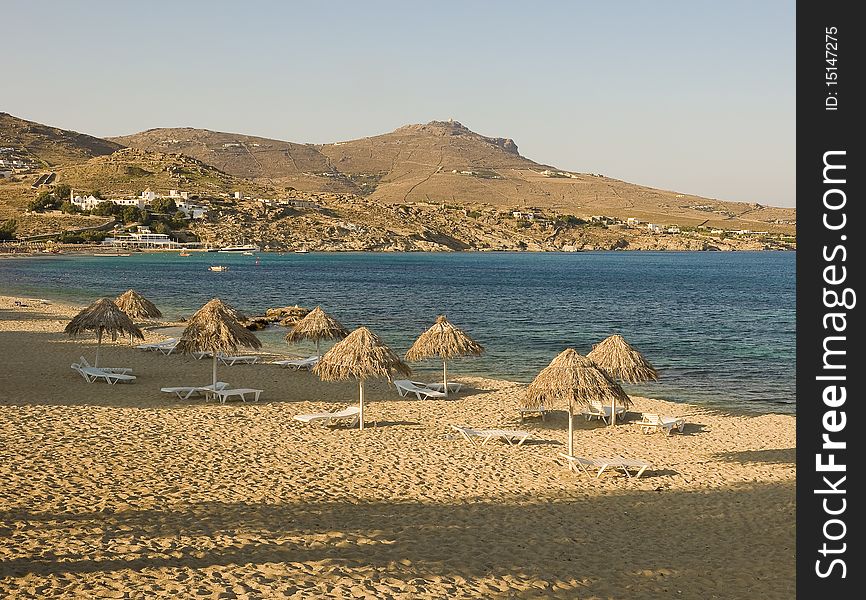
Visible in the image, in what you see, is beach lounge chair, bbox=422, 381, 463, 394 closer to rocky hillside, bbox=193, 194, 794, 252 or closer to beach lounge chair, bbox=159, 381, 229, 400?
beach lounge chair, bbox=159, 381, 229, 400

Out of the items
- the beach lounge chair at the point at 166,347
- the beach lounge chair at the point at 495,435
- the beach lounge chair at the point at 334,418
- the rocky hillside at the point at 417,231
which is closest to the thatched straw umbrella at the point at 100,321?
the beach lounge chair at the point at 166,347

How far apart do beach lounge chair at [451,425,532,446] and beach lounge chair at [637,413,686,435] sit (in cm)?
286

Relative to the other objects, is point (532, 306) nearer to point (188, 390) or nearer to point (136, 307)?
point (136, 307)

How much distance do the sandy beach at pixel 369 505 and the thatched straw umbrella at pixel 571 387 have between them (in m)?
1.05

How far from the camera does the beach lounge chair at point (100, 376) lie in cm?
1917

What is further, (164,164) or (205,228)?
(164,164)

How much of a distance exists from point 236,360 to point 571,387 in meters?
13.5

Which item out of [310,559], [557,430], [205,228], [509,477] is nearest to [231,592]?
[310,559]

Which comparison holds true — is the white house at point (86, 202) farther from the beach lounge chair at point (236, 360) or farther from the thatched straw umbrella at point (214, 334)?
the thatched straw umbrella at point (214, 334)

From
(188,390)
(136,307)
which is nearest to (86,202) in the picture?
(136,307)

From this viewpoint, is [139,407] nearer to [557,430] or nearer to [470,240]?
[557,430]

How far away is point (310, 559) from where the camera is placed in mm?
8383

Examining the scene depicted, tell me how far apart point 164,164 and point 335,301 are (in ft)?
435
